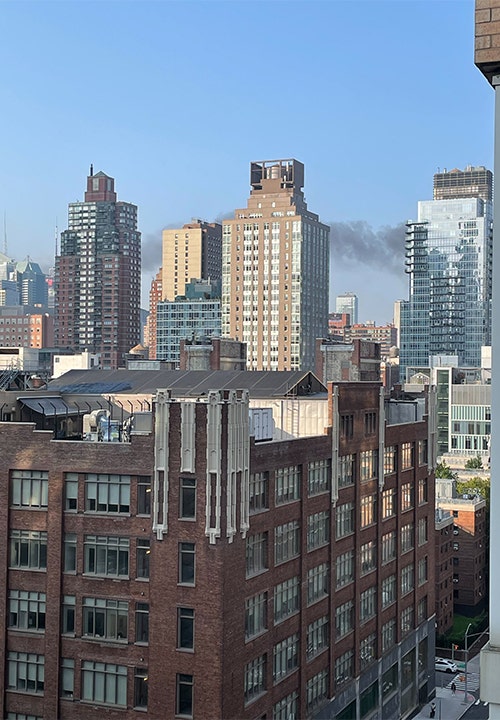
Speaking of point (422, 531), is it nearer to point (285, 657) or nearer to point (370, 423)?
point (370, 423)

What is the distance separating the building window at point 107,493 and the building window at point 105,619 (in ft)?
15.4

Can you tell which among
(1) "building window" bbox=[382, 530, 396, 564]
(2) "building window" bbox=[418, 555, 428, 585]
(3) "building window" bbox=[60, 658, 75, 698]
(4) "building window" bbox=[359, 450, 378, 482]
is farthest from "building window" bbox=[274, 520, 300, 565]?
(2) "building window" bbox=[418, 555, 428, 585]

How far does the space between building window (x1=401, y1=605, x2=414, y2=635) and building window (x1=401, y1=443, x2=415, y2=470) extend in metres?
11.4

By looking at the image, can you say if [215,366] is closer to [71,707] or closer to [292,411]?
[292,411]

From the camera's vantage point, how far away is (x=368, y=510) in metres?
64.1

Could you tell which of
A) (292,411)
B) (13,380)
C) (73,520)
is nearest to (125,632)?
(73,520)

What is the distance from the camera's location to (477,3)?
454 inches

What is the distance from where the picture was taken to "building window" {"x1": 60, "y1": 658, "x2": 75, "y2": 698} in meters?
46.9

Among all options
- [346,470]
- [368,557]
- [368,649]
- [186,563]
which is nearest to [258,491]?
[186,563]

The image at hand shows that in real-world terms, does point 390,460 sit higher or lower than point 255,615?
higher

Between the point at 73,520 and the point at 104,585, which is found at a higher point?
the point at 73,520

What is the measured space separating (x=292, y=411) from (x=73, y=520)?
740 inches

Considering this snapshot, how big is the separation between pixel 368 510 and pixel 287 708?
16.7 meters

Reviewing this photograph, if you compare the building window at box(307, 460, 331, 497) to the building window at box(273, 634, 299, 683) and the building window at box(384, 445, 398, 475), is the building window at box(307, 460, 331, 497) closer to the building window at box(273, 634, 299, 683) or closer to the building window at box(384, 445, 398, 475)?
the building window at box(273, 634, 299, 683)
